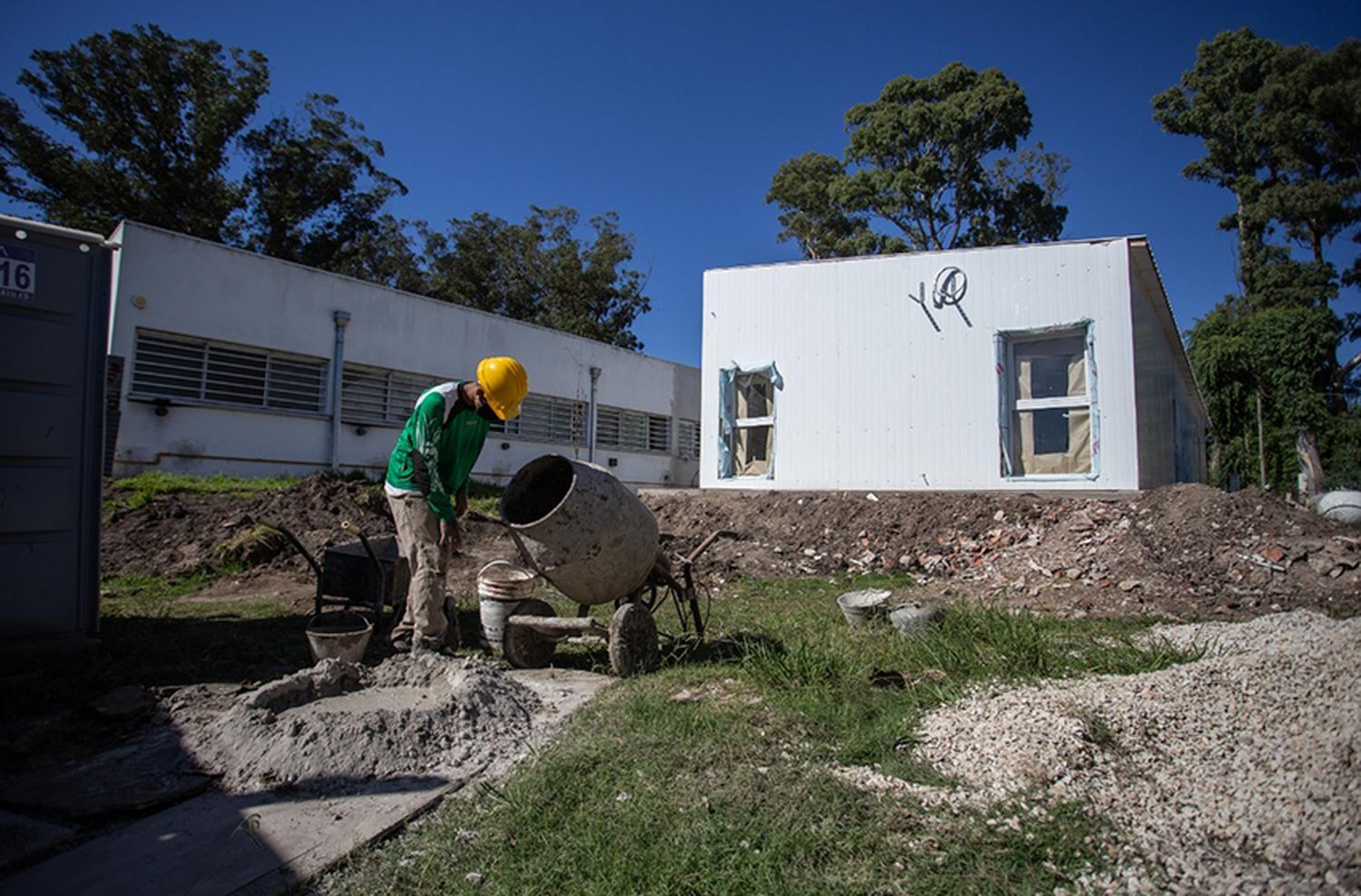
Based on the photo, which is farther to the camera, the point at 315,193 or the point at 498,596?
the point at 315,193

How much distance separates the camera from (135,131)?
72.3 feet

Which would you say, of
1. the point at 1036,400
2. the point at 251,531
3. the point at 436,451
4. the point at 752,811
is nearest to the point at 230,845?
the point at 752,811

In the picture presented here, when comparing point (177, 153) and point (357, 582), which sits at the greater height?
point (177, 153)

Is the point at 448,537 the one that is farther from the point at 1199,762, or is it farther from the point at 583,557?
the point at 1199,762

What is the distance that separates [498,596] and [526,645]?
14.7 inches

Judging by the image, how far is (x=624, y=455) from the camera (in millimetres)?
20859

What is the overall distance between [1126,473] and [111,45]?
1079 inches

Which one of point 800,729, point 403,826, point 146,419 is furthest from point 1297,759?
point 146,419

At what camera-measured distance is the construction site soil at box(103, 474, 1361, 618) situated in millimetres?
7508

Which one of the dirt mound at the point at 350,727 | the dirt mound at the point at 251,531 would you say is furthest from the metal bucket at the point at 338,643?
the dirt mound at the point at 251,531

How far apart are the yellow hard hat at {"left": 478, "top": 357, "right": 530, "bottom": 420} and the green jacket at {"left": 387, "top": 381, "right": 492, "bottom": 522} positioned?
0.21 m

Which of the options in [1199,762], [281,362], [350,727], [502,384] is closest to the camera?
[1199,762]

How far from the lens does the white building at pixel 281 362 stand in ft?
37.7

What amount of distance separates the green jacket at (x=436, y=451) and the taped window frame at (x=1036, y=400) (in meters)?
8.18
